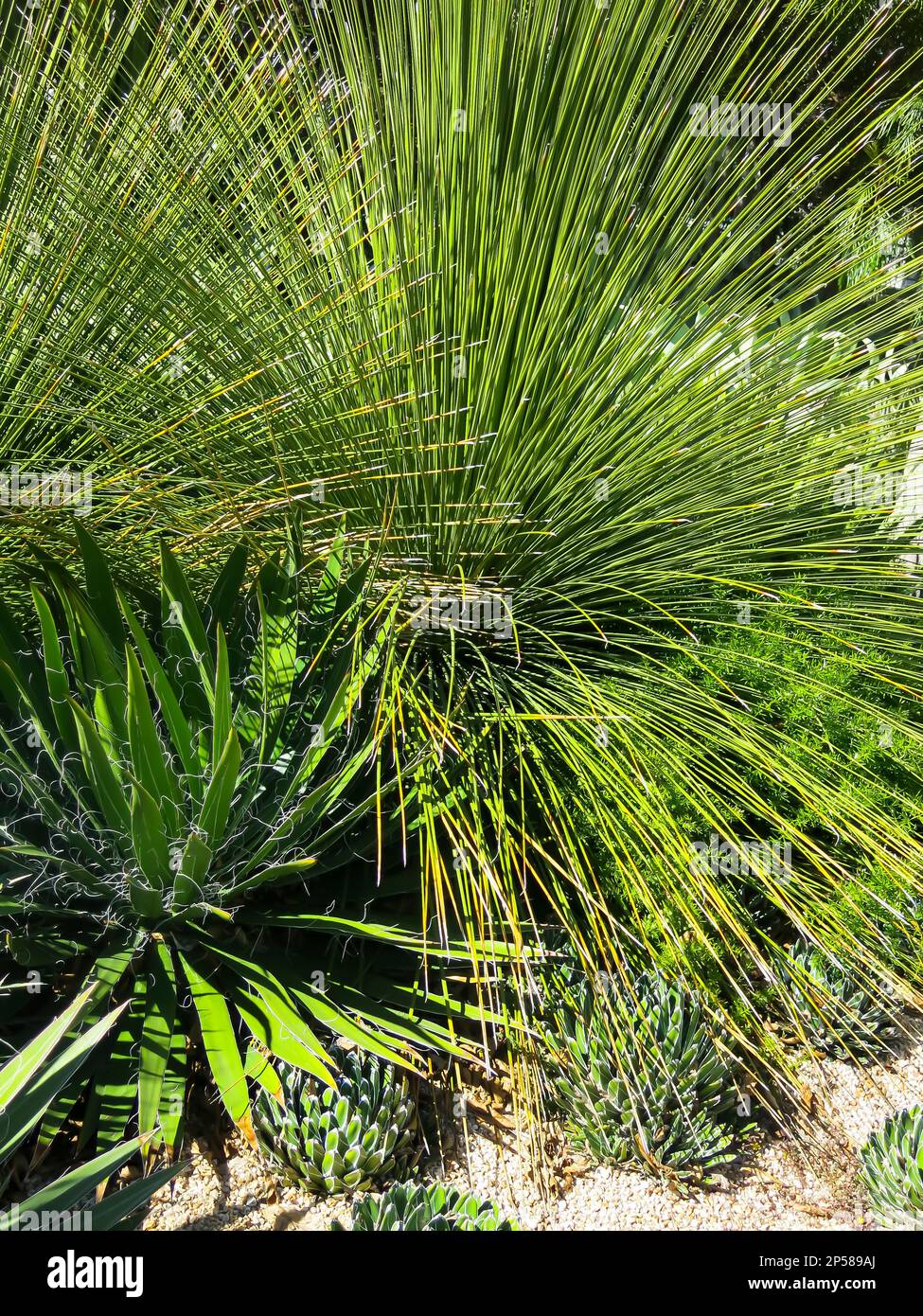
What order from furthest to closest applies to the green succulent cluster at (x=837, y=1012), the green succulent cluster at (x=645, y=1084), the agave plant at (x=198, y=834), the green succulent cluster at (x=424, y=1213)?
the green succulent cluster at (x=837, y=1012) → the green succulent cluster at (x=645, y=1084) → the agave plant at (x=198, y=834) → the green succulent cluster at (x=424, y=1213)

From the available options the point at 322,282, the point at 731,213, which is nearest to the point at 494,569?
the point at 322,282

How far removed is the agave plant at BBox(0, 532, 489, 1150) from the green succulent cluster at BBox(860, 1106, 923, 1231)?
0.82m

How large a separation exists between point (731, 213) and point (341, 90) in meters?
1.06

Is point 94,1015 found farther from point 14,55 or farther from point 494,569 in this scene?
point 14,55

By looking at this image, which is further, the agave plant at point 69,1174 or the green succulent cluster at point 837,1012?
the green succulent cluster at point 837,1012

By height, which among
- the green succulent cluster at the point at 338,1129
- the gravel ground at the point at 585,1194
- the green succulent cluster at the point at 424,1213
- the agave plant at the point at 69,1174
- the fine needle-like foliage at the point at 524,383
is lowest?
the gravel ground at the point at 585,1194

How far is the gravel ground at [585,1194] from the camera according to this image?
5.15ft

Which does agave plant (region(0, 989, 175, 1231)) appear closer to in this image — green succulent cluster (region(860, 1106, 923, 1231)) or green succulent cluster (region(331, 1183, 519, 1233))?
green succulent cluster (region(331, 1183, 519, 1233))

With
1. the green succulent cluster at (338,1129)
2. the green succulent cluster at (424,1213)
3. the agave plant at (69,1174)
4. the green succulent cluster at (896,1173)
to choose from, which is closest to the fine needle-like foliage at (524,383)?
the green succulent cluster at (896,1173)

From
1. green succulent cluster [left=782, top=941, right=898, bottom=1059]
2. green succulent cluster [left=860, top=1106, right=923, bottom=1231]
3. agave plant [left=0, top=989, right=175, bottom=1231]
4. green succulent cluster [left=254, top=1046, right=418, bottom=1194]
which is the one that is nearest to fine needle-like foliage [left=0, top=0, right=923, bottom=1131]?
green succulent cluster [left=782, top=941, right=898, bottom=1059]

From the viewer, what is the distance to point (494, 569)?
7.06ft

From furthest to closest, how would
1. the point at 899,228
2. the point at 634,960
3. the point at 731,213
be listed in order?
the point at 731,213, the point at 899,228, the point at 634,960

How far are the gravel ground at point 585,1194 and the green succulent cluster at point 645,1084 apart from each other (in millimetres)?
55

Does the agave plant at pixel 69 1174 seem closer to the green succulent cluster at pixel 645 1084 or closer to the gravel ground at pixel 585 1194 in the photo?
the gravel ground at pixel 585 1194
